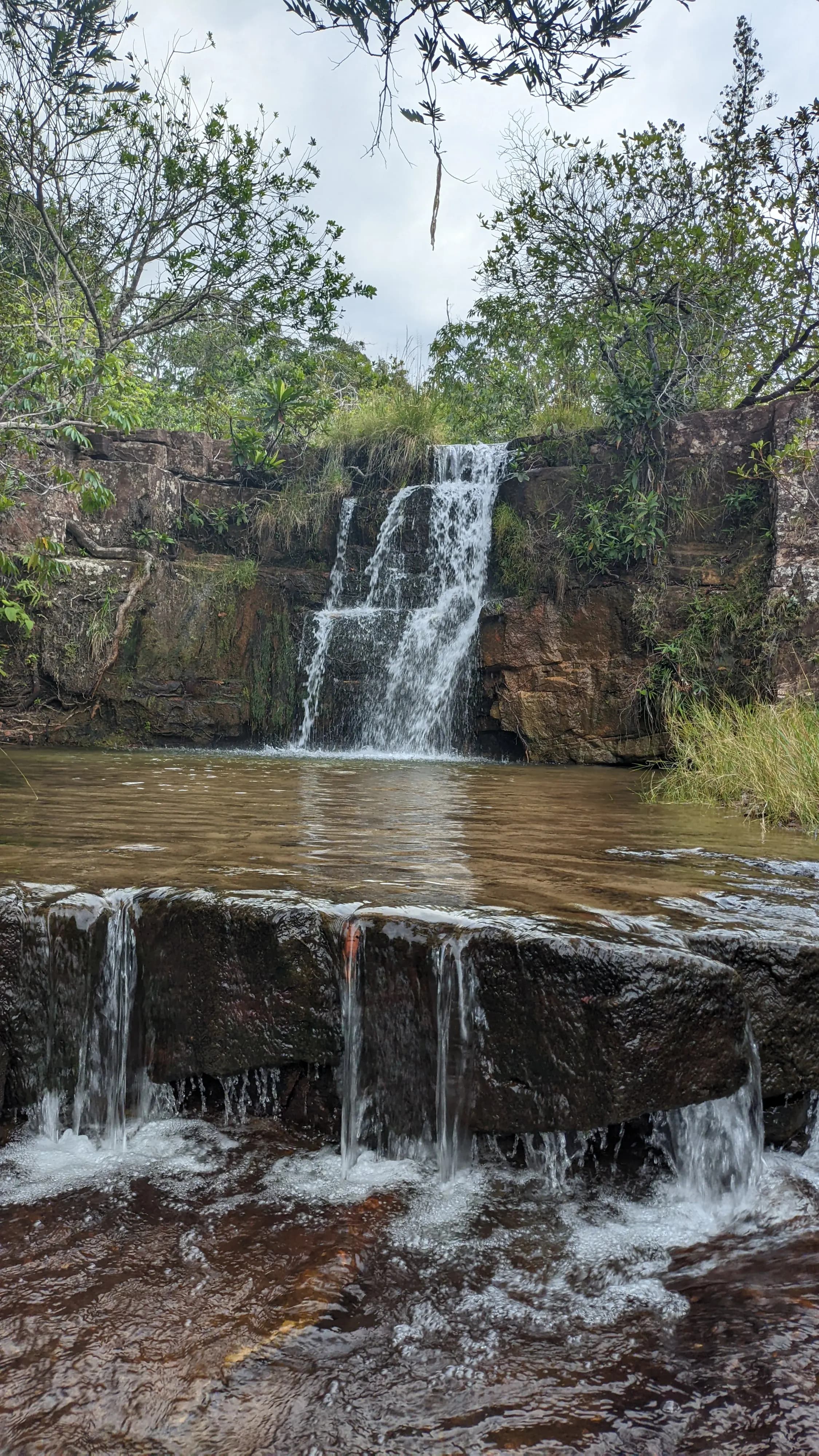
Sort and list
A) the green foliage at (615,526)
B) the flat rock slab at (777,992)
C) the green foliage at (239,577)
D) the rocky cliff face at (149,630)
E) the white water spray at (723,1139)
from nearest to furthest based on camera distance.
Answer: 1. the white water spray at (723,1139)
2. the flat rock slab at (777,992)
3. the green foliage at (615,526)
4. the rocky cliff face at (149,630)
5. the green foliage at (239,577)

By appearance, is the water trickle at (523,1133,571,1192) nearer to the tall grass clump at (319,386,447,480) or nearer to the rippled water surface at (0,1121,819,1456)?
the rippled water surface at (0,1121,819,1456)

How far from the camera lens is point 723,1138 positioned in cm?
257

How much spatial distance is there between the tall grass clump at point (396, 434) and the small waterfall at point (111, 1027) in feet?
31.6

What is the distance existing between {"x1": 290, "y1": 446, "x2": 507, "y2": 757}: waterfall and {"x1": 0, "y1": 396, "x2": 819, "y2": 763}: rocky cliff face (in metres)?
0.29

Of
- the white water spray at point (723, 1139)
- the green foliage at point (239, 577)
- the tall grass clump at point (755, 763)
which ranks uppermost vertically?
the green foliage at point (239, 577)

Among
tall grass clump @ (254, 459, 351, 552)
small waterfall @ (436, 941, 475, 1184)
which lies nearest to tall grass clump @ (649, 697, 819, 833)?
small waterfall @ (436, 941, 475, 1184)

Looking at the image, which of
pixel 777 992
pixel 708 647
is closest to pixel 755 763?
pixel 708 647

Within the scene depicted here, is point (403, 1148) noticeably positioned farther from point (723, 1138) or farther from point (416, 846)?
point (416, 846)

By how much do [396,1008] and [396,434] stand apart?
10.0 meters

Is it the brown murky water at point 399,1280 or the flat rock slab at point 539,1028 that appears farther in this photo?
the flat rock slab at point 539,1028

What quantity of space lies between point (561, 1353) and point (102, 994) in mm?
1687

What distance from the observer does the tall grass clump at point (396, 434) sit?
11.5 m

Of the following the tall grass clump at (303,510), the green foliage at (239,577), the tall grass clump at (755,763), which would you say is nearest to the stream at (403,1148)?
the tall grass clump at (755,763)

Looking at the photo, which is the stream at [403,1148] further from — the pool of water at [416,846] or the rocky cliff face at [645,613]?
the rocky cliff face at [645,613]
